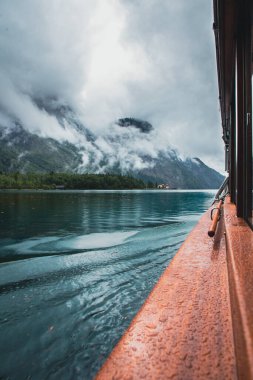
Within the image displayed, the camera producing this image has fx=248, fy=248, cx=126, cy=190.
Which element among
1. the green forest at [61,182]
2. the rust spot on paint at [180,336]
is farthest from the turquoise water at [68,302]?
the green forest at [61,182]

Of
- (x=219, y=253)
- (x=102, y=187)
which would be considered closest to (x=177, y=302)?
(x=219, y=253)

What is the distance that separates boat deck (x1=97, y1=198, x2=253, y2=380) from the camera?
0.73 m

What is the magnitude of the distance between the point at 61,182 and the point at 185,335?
141m

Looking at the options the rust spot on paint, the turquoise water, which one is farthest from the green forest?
the rust spot on paint

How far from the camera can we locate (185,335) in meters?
0.92

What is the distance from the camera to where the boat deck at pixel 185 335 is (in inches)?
28.6

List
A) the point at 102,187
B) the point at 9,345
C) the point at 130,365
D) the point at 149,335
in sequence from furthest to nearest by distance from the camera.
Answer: the point at 102,187 → the point at 9,345 → the point at 149,335 → the point at 130,365

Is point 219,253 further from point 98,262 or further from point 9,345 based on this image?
point 98,262

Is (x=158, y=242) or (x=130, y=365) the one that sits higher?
(x=130, y=365)

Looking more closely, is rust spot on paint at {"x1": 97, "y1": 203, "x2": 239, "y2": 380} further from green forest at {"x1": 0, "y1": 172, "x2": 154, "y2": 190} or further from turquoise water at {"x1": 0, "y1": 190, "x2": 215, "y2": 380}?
green forest at {"x1": 0, "y1": 172, "x2": 154, "y2": 190}

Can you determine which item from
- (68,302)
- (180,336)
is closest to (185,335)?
(180,336)

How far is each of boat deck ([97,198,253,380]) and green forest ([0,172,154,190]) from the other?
129537 millimetres

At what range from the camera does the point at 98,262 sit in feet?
15.5

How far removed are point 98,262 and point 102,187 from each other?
139954 millimetres
